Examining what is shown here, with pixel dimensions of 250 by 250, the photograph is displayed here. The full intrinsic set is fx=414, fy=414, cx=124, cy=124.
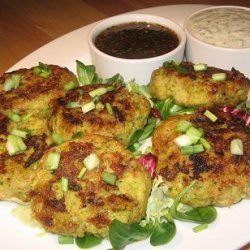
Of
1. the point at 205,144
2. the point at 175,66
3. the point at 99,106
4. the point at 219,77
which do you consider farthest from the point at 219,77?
the point at 99,106

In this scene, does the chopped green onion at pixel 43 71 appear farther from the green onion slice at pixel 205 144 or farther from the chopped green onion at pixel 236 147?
the chopped green onion at pixel 236 147

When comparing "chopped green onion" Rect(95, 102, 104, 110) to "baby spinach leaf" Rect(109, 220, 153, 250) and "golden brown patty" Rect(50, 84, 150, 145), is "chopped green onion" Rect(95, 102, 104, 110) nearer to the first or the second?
"golden brown patty" Rect(50, 84, 150, 145)

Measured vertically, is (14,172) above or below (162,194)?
above

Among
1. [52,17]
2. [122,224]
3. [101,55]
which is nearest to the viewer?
[122,224]

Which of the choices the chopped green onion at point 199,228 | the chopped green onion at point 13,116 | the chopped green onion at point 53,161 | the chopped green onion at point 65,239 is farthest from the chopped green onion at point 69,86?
the chopped green onion at point 199,228

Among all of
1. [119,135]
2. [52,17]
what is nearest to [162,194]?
[119,135]

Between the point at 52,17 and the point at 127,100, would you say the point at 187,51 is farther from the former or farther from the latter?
the point at 52,17
